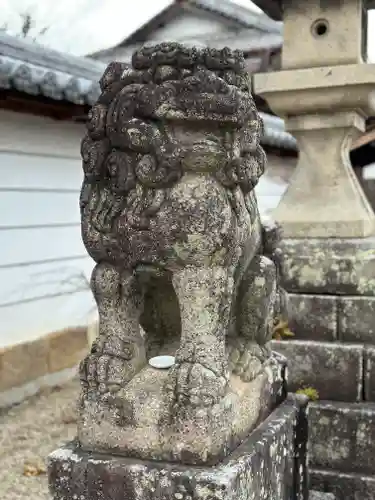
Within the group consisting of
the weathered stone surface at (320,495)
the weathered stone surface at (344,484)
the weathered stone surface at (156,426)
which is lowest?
the weathered stone surface at (320,495)

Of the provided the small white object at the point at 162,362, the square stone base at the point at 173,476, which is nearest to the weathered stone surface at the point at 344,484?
the square stone base at the point at 173,476

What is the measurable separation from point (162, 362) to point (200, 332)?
0.68 ft

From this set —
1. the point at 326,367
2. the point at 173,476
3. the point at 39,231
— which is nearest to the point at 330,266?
the point at 326,367

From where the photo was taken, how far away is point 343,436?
2797mm

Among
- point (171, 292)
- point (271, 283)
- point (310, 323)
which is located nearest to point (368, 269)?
point (310, 323)

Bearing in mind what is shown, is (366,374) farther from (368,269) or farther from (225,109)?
(225,109)

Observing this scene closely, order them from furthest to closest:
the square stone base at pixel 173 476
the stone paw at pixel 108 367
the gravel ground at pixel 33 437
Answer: the gravel ground at pixel 33 437 < the stone paw at pixel 108 367 < the square stone base at pixel 173 476

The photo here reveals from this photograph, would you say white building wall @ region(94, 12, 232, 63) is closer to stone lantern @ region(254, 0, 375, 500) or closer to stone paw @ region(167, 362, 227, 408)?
stone lantern @ region(254, 0, 375, 500)

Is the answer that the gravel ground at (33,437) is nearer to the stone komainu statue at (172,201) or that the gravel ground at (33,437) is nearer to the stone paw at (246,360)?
the stone paw at (246,360)

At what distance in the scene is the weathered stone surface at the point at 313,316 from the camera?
9.60ft

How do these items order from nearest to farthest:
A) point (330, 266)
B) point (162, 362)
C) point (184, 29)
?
point (162, 362) < point (330, 266) < point (184, 29)

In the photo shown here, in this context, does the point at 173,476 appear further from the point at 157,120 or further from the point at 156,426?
the point at 157,120

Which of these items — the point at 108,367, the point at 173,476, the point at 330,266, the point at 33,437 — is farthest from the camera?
the point at 33,437

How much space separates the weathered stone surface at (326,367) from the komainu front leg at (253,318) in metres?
0.87
